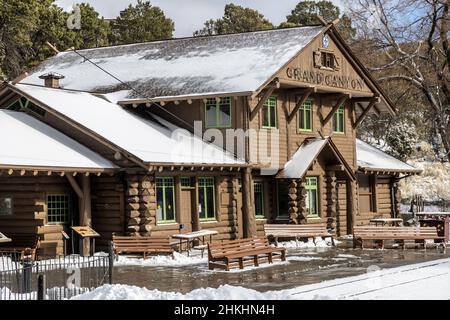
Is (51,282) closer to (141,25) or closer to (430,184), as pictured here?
(430,184)

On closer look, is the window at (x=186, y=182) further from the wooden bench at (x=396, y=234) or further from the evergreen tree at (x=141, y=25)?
the evergreen tree at (x=141, y=25)

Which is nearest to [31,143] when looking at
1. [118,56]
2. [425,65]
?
[118,56]

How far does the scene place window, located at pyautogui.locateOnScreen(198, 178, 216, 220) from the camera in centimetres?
3020

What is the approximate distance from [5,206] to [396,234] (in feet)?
42.2

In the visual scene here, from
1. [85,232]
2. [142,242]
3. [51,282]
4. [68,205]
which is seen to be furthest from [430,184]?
[51,282]

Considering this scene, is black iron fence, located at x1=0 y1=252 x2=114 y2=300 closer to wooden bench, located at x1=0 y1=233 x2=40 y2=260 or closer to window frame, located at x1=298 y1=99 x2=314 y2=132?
wooden bench, located at x1=0 y1=233 x2=40 y2=260

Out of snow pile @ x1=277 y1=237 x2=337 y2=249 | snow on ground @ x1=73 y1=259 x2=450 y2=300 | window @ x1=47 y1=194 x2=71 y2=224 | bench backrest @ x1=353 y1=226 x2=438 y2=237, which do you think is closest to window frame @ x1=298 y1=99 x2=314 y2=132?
snow pile @ x1=277 y1=237 x2=337 y2=249

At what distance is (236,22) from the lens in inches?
3041

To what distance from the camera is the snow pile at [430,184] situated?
197 ft

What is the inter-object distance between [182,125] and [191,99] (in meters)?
1.53

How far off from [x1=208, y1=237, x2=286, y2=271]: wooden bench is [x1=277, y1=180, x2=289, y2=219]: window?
9.35m
